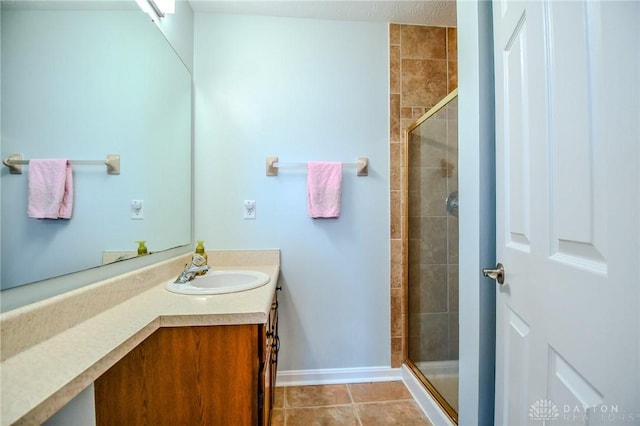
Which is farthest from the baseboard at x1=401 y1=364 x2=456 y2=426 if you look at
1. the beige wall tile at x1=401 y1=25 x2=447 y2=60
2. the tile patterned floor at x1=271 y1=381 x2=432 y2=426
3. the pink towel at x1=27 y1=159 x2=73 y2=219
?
the beige wall tile at x1=401 y1=25 x2=447 y2=60

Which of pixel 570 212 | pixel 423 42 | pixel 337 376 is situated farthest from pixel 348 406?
pixel 423 42

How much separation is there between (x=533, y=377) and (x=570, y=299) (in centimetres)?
28

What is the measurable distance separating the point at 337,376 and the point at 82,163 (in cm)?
185

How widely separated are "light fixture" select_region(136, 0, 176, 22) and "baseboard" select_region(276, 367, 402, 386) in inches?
86.6

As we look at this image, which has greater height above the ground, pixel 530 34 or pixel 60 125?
pixel 530 34

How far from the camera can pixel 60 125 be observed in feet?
2.58

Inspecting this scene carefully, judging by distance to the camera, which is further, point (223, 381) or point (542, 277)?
point (223, 381)

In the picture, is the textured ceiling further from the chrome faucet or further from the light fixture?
the chrome faucet

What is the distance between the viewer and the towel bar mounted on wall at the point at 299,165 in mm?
1710

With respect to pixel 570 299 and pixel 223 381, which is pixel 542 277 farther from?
pixel 223 381

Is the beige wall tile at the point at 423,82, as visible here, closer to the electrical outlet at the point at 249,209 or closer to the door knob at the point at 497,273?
the electrical outlet at the point at 249,209

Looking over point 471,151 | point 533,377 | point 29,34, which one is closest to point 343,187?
point 471,151

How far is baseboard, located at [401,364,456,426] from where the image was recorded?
1332mm

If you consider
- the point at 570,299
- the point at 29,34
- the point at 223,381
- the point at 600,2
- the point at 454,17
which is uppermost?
the point at 454,17
